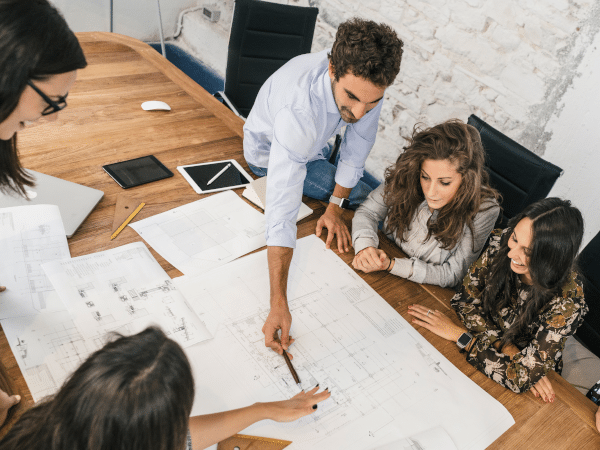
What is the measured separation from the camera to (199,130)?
5.65ft

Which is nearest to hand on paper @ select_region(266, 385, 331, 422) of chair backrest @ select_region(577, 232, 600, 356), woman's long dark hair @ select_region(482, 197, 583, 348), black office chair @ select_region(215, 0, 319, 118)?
woman's long dark hair @ select_region(482, 197, 583, 348)

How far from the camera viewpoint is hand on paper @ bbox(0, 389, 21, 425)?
805 mm

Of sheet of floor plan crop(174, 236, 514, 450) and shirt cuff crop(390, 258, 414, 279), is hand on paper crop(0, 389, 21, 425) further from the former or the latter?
shirt cuff crop(390, 258, 414, 279)

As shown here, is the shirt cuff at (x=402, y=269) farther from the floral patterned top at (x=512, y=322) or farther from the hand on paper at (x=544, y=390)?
the hand on paper at (x=544, y=390)

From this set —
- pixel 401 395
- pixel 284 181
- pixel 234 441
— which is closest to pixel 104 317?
pixel 234 441

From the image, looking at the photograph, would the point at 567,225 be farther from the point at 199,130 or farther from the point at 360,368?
the point at 199,130

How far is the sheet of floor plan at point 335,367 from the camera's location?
3.09ft

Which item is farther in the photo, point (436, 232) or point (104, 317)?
point (436, 232)

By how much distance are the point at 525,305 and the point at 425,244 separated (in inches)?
13.2

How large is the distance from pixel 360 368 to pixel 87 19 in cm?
373

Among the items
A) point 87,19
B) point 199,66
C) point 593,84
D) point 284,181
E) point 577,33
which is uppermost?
point 577,33

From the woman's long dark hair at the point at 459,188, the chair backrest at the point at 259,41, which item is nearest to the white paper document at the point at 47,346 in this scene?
the woman's long dark hair at the point at 459,188

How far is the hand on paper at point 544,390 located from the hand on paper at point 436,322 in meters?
0.21

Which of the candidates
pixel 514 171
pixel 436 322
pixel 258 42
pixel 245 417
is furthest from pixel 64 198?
pixel 514 171
